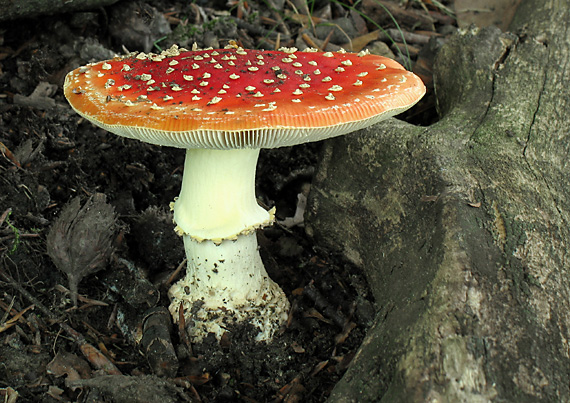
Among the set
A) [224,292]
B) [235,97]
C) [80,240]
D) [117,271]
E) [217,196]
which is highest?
[235,97]

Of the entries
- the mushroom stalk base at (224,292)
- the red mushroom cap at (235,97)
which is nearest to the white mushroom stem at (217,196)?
the mushroom stalk base at (224,292)

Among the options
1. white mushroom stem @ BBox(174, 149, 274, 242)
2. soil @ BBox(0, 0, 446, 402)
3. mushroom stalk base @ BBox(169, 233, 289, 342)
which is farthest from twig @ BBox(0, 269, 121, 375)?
white mushroom stem @ BBox(174, 149, 274, 242)

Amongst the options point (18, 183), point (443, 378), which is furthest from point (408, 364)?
point (18, 183)

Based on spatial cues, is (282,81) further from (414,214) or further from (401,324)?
(401,324)

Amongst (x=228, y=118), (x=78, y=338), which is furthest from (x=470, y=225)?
(x=78, y=338)

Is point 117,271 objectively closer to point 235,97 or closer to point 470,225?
point 235,97

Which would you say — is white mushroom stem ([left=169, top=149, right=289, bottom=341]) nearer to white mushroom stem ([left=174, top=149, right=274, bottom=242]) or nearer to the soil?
white mushroom stem ([left=174, top=149, right=274, bottom=242])

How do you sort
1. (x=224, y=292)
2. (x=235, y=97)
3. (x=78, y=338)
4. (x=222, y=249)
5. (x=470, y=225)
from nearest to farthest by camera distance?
1. (x=235, y=97)
2. (x=470, y=225)
3. (x=78, y=338)
4. (x=222, y=249)
5. (x=224, y=292)

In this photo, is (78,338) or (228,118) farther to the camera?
(78,338)
